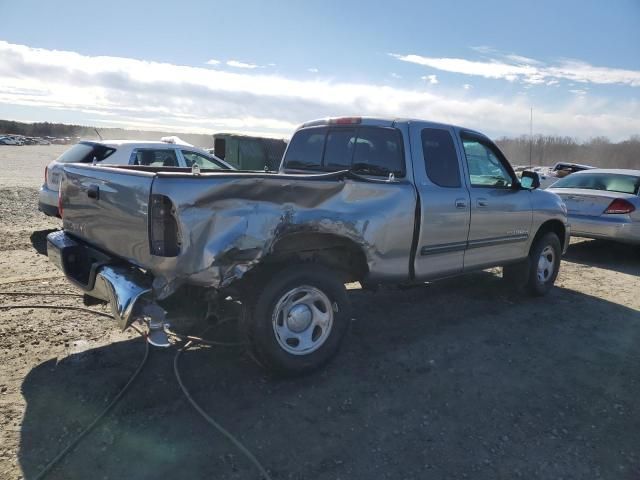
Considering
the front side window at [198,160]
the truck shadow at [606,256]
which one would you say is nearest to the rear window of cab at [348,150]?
the front side window at [198,160]

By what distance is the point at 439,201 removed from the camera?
15.5 ft

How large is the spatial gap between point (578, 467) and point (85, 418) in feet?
9.70

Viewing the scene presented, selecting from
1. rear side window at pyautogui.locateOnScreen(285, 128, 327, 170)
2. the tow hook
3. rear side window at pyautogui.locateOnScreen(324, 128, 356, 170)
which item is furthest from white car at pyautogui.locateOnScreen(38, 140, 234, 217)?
the tow hook

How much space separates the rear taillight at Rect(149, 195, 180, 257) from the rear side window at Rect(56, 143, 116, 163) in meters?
5.59

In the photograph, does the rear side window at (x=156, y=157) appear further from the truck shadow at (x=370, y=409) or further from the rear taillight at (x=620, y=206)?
the rear taillight at (x=620, y=206)

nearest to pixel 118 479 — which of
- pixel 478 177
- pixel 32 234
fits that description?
pixel 478 177

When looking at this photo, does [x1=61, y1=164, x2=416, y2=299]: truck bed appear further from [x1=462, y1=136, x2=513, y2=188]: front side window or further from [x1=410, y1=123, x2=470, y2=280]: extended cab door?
[x1=462, y1=136, x2=513, y2=188]: front side window

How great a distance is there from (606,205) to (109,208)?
803cm

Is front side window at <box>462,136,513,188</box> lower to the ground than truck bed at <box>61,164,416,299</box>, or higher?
higher

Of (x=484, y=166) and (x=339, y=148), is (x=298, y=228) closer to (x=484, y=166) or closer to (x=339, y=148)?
(x=339, y=148)

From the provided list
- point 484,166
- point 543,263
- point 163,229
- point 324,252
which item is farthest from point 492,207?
point 163,229

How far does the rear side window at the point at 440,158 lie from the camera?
189 inches

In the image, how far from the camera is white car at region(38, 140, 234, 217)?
26.7ft

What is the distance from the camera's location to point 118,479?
2.71 metres
